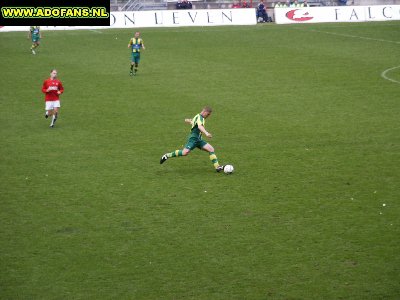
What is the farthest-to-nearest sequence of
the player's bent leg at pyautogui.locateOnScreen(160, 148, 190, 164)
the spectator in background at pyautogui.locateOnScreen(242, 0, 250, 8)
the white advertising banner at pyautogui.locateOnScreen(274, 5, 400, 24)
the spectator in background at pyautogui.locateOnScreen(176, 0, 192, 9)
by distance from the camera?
the spectator in background at pyautogui.locateOnScreen(242, 0, 250, 8) → the spectator in background at pyautogui.locateOnScreen(176, 0, 192, 9) → the white advertising banner at pyautogui.locateOnScreen(274, 5, 400, 24) → the player's bent leg at pyautogui.locateOnScreen(160, 148, 190, 164)

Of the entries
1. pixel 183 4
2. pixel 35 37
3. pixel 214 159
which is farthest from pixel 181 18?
pixel 214 159

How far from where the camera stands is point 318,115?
28344 mm

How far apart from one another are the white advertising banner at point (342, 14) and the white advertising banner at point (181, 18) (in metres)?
3.23

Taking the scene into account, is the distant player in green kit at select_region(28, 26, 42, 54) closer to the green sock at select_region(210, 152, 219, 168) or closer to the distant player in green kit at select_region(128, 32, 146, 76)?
the distant player in green kit at select_region(128, 32, 146, 76)

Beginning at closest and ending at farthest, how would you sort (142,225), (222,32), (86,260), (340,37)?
(86,260), (142,225), (340,37), (222,32)

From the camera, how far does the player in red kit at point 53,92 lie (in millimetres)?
26281

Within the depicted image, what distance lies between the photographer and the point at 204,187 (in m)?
19.2

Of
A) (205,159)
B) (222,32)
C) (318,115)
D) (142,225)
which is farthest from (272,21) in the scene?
(142,225)

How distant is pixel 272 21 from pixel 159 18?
10.6 meters

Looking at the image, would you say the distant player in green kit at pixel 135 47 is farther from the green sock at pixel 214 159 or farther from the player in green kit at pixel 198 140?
the green sock at pixel 214 159

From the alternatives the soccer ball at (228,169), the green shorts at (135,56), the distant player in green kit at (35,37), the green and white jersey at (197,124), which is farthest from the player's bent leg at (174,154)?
the distant player in green kit at (35,37)

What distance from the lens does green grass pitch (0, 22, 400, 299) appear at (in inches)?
534

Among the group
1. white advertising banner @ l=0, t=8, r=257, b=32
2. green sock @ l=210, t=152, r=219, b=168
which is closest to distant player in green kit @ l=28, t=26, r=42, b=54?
white advertising banner @ l=0, t=8, r=257, b=32

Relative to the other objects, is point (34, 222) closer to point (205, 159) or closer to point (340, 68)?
point (205, 159)
